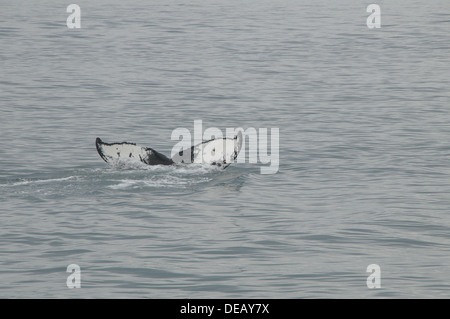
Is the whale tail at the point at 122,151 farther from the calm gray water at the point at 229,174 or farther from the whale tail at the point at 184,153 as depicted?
the calm gray water at the point at 229,174

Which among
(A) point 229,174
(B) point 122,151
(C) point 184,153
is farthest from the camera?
(A) point 229,174

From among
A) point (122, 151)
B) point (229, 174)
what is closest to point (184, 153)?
point (229, 174)

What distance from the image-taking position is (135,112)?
2491cm

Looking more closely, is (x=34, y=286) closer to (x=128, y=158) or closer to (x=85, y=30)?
(x=128, y=158)

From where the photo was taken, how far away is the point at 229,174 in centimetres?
1662

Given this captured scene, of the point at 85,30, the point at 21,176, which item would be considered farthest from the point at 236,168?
the point at 85,30

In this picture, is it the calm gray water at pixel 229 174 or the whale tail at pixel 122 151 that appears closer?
the calm gray water at pixel 229 174

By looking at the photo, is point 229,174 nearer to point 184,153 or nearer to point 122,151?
point 184,153

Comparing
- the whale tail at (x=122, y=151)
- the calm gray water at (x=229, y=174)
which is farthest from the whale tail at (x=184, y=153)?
the calm gray water at (x=229, y=174)

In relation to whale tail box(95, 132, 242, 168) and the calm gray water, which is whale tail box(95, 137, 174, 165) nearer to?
whale tail box(95, 132, 242, 168)

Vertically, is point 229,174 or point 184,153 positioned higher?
point 184,153

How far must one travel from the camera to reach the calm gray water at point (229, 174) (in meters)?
11.4

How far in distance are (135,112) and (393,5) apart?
116 feet
